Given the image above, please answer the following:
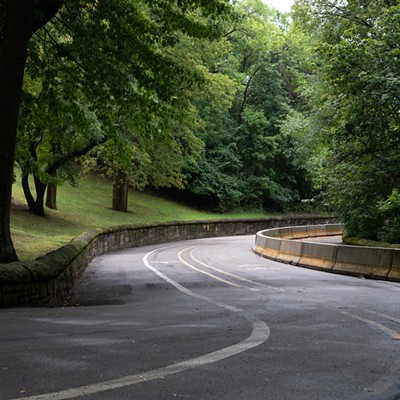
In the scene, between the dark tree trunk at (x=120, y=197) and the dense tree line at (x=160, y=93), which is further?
the dark tree trunk at (x=120, y=197)

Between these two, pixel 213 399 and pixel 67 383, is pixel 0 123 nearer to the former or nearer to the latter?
pixel 67 383

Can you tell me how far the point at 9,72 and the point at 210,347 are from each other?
274 inches

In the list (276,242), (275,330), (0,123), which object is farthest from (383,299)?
(276,242)

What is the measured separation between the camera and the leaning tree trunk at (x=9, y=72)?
970 centimetres

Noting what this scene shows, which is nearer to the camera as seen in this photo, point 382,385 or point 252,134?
point 382,385

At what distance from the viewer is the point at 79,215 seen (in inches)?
1255

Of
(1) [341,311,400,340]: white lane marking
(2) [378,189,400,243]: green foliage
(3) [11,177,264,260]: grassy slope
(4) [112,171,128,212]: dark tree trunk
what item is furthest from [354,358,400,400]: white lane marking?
(4) [112,171,128,212]: dark tree trunk

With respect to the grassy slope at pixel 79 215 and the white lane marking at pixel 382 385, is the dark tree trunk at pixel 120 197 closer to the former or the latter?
the grassy slope at pixel 79 215

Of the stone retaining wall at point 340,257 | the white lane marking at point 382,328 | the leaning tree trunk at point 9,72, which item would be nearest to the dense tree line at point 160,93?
the leaning tree trunk at point 9,72

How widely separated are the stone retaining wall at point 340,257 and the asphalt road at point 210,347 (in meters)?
3.13

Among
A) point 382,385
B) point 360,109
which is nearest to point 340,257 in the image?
point 360,109

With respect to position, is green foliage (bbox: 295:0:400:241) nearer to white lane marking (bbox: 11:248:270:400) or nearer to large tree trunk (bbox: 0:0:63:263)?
large tree trunk (bbox: 0:0:63:263)

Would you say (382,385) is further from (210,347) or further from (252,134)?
(252,134)

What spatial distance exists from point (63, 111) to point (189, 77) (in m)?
3.63
